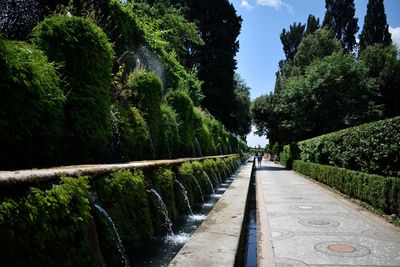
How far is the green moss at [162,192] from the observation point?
524 cm

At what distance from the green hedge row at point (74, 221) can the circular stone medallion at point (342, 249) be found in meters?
2.70

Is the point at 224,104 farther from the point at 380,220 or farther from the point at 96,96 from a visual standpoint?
the point at 96,96

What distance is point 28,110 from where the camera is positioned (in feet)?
12.8

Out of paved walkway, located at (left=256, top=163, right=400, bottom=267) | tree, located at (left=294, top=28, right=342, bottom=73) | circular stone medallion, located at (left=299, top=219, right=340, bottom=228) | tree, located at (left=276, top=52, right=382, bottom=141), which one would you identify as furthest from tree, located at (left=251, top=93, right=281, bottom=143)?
circular stone medallion, located at (left=299, top=219, right=340, bottom=228)

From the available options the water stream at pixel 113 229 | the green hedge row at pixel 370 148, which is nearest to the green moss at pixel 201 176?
the green hedge row at pixel 370 148

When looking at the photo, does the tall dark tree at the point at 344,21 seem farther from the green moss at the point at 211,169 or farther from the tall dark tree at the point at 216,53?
the green moss at the point at 211,169

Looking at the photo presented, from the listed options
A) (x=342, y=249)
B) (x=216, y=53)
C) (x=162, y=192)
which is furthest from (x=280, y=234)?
(x=216, y=53)

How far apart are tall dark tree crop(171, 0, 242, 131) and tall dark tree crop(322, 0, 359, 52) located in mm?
21009

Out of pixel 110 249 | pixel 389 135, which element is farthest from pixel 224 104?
pixel 110 249

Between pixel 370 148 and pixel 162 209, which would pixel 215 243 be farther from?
pixel 370 148

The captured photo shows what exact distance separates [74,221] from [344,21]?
188ft

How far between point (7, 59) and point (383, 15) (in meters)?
53.0

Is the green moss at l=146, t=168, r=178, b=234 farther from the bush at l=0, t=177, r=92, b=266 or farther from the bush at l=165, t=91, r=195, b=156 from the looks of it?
the bush at l=165, t=91, r=195, b=156

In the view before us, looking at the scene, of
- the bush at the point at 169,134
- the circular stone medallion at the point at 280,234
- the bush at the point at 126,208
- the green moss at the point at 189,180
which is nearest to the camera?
the bush at the point at 126,208
